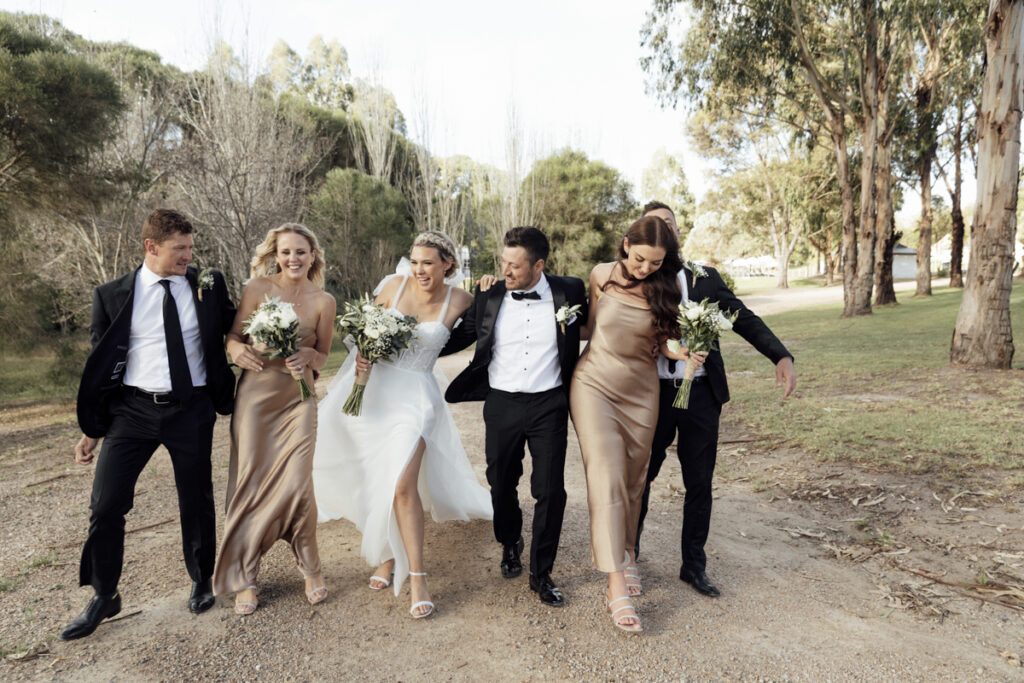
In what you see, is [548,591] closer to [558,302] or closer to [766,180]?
[558,302]

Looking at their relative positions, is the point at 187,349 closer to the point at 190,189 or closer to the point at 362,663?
the point at 362,663

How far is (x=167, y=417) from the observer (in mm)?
3832

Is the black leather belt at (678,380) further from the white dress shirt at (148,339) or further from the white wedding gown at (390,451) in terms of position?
the white dress shirt at (148,339)

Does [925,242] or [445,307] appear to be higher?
[925,242]

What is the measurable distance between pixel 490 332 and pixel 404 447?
0.93m

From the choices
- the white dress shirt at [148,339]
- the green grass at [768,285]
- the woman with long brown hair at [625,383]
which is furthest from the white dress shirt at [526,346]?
the green grass at [768,285]

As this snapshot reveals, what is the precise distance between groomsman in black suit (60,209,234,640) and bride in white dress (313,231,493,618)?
0.92m

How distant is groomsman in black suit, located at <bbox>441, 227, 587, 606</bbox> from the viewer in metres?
4.08

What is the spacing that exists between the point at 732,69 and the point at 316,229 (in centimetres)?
1663

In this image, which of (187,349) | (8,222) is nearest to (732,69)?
(8,222)

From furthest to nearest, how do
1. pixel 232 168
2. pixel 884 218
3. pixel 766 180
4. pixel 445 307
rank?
pixel 766 180
pixel 884 218
pixel 232 168
pixel 445 307

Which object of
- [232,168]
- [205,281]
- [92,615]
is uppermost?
[232,168]

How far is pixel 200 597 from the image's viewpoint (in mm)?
3973

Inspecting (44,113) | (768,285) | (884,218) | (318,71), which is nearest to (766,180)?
(768,285)
